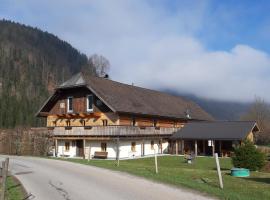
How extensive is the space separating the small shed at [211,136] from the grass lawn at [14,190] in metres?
28.4

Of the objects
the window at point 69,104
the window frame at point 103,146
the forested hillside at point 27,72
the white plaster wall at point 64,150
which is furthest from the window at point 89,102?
the forested hillside at point 27,72

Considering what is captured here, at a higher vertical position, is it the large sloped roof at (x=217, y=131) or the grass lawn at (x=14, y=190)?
the large sloped roof at (x=217, y=131)

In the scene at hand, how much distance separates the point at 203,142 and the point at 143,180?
30.9m

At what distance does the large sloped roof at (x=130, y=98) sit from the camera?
138 feet

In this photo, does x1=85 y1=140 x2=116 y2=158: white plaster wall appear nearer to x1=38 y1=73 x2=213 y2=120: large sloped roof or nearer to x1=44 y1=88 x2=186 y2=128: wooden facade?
x1=44 y1=88 x2=186 y2=128: wooden facade

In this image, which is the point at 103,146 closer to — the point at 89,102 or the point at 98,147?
the point at 98,147

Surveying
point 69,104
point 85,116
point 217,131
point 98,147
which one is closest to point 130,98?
point 85,116

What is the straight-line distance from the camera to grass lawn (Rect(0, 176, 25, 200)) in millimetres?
13381

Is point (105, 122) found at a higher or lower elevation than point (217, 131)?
higher

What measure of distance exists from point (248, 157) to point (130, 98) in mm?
22570

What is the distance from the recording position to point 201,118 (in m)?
60.2

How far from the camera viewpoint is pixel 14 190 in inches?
588

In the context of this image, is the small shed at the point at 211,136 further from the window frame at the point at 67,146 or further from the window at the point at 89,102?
the window frame at the point at 67,146


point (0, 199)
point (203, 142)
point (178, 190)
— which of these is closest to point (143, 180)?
point (178, 190)
